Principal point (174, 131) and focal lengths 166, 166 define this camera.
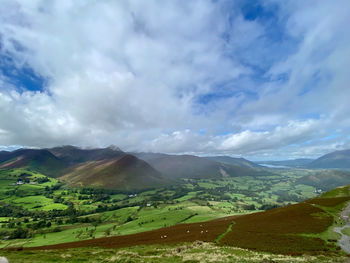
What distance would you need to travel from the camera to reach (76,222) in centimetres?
16475

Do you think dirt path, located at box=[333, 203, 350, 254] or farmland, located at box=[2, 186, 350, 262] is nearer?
farmland, located at box=[2, 186, 350, 262]

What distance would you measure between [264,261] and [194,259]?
42.7 ft

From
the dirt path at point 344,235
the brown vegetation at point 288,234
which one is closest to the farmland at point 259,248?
the brown vegetation at point 288,234

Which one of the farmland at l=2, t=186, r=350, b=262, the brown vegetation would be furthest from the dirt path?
the brown vegetation

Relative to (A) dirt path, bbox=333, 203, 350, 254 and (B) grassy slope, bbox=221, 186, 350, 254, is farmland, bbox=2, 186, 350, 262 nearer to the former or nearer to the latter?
(B) grassy slope, bbox=221, 186, 350, 254

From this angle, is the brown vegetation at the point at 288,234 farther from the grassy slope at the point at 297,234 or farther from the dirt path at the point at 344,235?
the dirt path at the point at 344,235

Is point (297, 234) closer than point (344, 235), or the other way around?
point (344, 235)

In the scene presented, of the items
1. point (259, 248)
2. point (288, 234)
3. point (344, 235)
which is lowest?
point (288, 234)

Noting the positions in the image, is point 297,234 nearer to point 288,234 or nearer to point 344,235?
point 288,234

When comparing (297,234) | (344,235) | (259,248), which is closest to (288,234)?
(297,234)

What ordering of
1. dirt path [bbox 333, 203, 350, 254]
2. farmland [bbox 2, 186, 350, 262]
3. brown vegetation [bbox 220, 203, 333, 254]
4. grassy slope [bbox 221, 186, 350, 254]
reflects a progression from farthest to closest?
brown vegetation [bbox 220, 203, 333, 254] < grassy slope [bbox 221, 186, 350, 254] < dirt path [bbox 333, 203, 350, 254] < farmland [bbox 2, 186, 350, 262]

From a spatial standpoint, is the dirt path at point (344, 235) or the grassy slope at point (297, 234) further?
the grassy slope at point (297, 234)

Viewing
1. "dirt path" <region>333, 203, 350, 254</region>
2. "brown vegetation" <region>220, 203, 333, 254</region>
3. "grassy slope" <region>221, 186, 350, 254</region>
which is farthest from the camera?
"brown vegetation" <region>220, 203, 333, 254</region>

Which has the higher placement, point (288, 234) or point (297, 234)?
point (297, 234)
